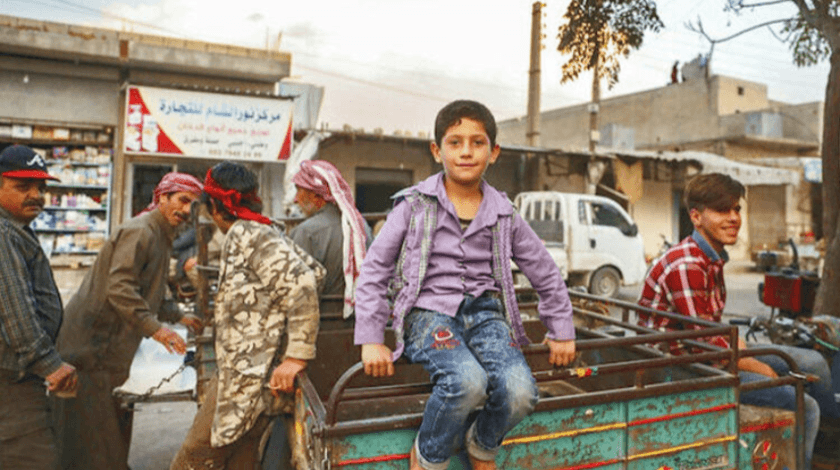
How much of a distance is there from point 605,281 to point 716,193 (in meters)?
8.76

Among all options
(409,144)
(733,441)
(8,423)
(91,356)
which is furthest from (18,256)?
(409,144)

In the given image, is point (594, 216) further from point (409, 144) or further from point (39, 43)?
point (39, 43)

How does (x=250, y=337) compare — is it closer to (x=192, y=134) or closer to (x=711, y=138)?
(x=192, y=134)

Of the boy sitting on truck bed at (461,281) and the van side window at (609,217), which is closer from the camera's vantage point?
the boy sitting on truck bed at (461,281)

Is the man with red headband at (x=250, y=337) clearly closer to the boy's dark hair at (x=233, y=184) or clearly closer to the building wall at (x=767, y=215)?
the boy's dark hair at (x=233, y=184)

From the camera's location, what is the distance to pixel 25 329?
7.71ft

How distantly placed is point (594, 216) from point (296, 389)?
971 centimetres

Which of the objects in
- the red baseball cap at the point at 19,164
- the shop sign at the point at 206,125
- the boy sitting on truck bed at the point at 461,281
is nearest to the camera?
the boy sitting on truck bed at the point at 461,281

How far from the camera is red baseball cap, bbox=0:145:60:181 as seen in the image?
2.51m

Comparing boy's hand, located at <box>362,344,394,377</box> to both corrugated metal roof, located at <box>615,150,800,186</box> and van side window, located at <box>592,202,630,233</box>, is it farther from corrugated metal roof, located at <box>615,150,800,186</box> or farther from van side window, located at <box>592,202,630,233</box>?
corrugated metal roof, located at <box>615,150,800,186</box>

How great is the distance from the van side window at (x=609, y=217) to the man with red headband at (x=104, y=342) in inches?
369

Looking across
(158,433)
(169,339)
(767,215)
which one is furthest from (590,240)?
(767,215)

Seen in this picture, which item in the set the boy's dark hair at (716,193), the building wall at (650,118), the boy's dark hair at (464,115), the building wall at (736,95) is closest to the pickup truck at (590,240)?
the boy's dark hair at (716,193)

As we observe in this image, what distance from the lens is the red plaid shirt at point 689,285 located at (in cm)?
260
